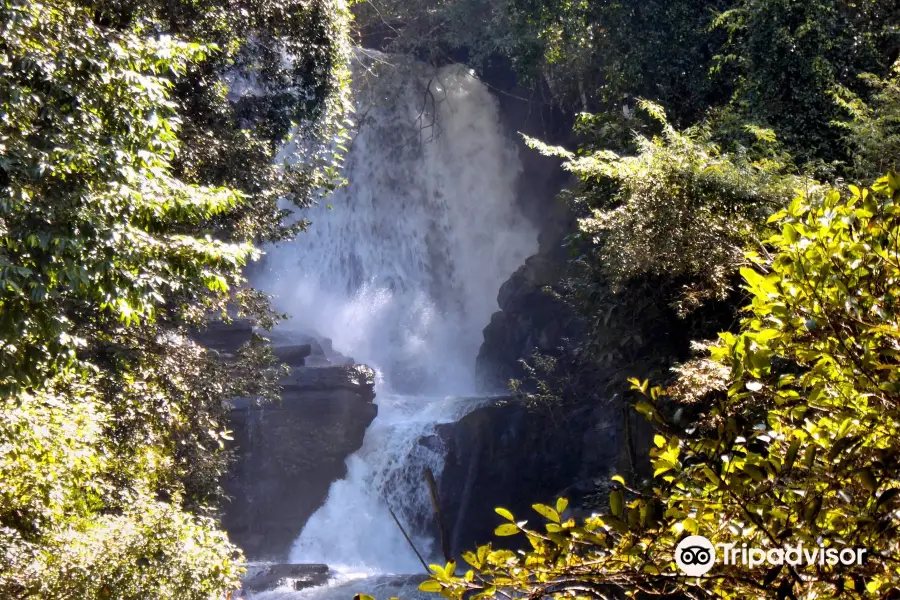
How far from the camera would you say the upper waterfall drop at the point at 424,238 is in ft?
84.1

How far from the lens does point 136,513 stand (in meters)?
6.23

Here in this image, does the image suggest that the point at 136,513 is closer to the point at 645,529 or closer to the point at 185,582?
the point at 185,582

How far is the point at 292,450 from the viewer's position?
19891 millimetres

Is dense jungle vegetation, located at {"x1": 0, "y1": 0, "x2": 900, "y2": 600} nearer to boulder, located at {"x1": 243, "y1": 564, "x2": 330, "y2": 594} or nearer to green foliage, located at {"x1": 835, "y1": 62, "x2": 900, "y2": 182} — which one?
green foliage, located at {"x1": 835, "y1": 62, "x2": 900, "y2": 182}

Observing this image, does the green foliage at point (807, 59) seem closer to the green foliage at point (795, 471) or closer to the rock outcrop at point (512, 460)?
the rock outcrop at point (512, 460)

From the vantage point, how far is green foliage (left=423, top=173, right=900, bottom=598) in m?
1.67

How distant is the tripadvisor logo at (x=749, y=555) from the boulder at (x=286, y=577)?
47.2ft

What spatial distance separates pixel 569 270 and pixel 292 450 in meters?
9.43

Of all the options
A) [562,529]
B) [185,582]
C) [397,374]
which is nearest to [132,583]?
[185,582]

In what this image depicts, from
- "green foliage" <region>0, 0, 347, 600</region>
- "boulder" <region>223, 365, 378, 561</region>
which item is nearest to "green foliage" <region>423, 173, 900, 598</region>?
"green foliage" <region>0, 0, 347, 600</region>

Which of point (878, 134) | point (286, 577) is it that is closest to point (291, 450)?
point (286, 577)

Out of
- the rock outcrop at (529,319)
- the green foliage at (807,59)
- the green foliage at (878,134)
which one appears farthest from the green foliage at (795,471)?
the rock outcrop at (529,319)

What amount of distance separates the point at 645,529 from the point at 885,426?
2.31ft

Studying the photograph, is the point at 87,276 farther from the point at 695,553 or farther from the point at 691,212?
the point at 691,212
